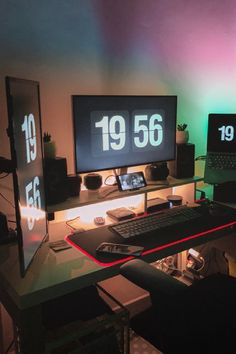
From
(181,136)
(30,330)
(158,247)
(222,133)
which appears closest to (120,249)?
(158,247)

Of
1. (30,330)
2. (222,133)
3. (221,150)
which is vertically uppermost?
(222,133)

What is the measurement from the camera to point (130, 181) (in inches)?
78.0

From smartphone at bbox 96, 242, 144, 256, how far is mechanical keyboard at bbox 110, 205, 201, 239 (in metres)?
0.09

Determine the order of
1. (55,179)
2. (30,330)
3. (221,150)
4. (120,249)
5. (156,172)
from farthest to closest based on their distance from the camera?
(221,150) → (156,172) → (55,179) → (120,249) → (30,330)

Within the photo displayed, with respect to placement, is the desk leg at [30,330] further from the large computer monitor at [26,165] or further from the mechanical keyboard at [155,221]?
the mechanical keyboard at [155,221]

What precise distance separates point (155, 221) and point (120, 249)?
0.35 meters

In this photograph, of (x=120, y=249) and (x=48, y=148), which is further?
(x=48, y=148)

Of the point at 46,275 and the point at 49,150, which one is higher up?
the point at 49,150

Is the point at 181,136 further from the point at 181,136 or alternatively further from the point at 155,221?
the point at 155,221

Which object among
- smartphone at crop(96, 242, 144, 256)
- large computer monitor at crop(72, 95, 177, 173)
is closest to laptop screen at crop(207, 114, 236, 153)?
large computer monitor at crop(72, 95, 177, 173)

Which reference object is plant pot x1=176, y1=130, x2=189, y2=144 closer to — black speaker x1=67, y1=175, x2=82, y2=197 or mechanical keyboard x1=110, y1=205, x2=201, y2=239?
mechanical keyboard x1=110, y1=205, x2=201, y2=239

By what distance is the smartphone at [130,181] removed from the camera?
6.39 feet

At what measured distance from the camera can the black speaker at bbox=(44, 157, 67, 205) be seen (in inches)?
67.0

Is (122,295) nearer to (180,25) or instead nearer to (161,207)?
(161,207)
